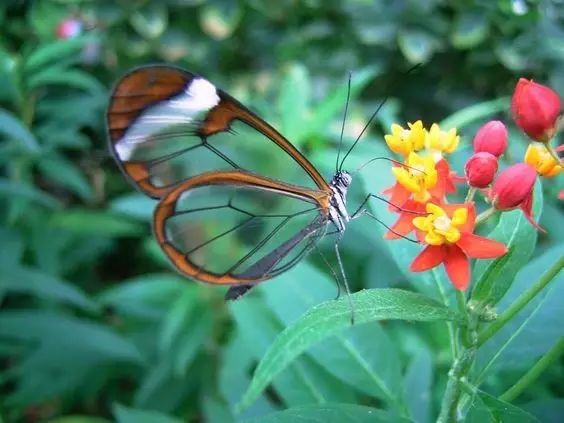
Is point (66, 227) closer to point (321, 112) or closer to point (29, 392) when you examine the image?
point (29, 392)

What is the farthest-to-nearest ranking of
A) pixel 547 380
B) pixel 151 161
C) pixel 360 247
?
1. pixel 360 247
2. pixel 547 380
3. pixel 151 161

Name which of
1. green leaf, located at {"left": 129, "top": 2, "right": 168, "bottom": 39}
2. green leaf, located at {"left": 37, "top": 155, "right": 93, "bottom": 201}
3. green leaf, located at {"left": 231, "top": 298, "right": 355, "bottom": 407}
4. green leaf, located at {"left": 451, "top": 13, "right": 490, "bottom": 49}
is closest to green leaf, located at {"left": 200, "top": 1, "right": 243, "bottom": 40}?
green leaf, located at {"left": 129, "top": 2, "right": 168, "bottom": 39}

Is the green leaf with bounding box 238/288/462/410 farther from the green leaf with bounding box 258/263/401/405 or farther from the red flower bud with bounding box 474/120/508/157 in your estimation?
the green leaf with bounding box 258/263/401/405

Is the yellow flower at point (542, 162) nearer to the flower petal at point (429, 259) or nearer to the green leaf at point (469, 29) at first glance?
the flower petal at point (429, 259)

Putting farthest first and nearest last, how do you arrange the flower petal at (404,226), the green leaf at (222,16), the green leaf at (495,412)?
the green leaf at (222,16) < the flower petal at (404,226) < the green leaf at (495,412)

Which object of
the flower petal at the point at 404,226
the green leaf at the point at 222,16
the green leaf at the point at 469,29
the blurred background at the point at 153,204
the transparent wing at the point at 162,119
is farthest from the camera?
the green leaf at the point at 222,16

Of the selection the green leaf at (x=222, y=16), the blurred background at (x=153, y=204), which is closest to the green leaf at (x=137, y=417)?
the blurred background at (x=153, y=204)

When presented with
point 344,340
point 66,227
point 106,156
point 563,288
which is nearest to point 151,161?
point 344,340
